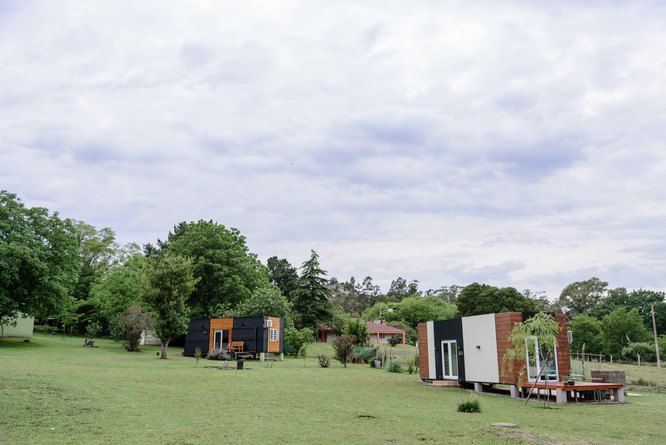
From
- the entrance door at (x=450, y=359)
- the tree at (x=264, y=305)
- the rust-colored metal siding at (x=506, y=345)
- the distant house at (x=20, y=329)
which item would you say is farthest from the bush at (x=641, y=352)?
the distant house at (x=20, y=329)

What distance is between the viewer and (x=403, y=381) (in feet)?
82.1

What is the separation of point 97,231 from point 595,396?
61.3m

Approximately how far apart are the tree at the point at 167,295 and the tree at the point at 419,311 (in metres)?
46.6

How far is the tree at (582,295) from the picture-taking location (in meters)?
92.4

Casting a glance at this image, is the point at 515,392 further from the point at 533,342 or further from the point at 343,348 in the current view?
the point at 343,348

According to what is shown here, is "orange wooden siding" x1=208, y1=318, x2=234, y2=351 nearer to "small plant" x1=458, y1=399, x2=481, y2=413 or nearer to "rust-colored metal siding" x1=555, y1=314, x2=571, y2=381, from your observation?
"rust-colored metal siding" x1=555, y1=314, x2=571, y2=381

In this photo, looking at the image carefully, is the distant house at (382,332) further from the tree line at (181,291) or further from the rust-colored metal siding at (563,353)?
the rust-colored metal siding at (563,353)

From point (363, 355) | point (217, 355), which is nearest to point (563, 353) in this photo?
point (363, 355)

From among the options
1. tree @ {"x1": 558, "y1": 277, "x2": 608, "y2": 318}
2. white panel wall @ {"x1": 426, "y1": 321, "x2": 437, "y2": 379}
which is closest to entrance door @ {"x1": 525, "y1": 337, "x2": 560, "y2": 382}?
white panel wall @ {"x1": 426, "y1": 321, "x2": 437, "y2": 379}

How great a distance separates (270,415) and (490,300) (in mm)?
62806

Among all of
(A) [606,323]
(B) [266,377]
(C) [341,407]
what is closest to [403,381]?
(B) [266,377]

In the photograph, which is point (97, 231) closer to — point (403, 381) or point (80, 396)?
point (403, 381)

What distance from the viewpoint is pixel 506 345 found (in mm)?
20516

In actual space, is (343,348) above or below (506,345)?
below
